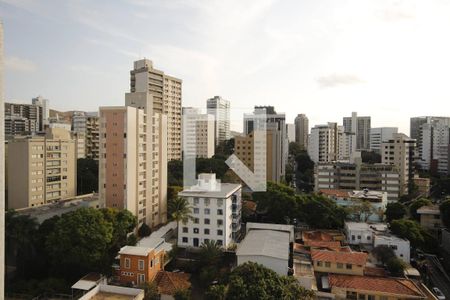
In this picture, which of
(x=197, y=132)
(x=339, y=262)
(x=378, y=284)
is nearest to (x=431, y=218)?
(x=339, y=262)

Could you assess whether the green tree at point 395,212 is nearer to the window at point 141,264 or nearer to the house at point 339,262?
the house at point 339,262

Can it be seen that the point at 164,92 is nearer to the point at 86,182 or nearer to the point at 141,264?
the point at 86,182

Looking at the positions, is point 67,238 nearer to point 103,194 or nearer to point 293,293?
point 103,194

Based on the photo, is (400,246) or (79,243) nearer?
(79,243)

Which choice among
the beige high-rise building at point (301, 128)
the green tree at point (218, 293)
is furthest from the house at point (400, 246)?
the beige high-rise building at point (301, 128)

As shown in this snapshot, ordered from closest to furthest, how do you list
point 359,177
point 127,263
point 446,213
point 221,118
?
point 127,263
point 446,213
point 359,177
point 221,118

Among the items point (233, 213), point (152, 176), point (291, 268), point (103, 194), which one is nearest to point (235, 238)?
point (233, 213)

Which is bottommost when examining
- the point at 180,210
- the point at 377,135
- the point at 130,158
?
the point at 180,210
